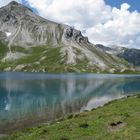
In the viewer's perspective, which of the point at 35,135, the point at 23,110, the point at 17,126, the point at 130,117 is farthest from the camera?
the point at 23,110

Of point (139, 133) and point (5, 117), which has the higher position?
point (139, 133)

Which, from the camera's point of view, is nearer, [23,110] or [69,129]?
[69,129]

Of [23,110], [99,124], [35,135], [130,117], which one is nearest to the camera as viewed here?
[35,135]

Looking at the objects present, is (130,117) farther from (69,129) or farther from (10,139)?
(10,139)

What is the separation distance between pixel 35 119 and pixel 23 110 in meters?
13.0

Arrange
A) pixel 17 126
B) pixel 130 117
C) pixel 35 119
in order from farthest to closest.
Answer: pixel 35 119 → pixel 17 126 → pixel 130 117

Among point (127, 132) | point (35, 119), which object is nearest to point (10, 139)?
point (127, 132)

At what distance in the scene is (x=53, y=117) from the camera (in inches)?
2400

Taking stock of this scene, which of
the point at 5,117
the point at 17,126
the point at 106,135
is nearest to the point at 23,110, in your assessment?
the point at 5,117

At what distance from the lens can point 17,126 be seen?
51.2 metres

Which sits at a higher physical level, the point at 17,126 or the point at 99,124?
the point at 99,124

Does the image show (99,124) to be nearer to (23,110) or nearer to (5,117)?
(5,117)

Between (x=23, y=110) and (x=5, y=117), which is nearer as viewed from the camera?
(x=5, y=117)

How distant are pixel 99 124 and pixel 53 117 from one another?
2327cm
